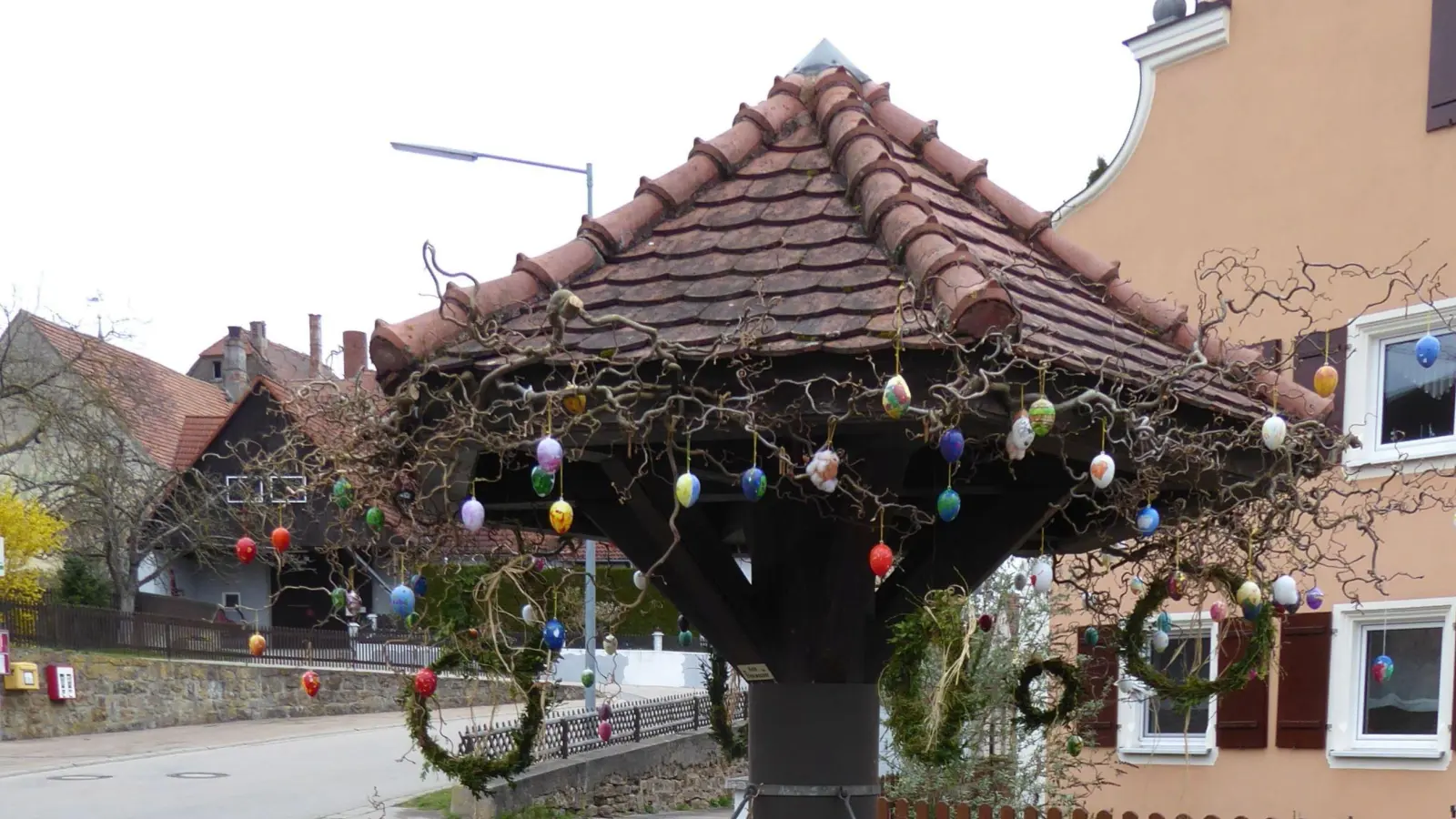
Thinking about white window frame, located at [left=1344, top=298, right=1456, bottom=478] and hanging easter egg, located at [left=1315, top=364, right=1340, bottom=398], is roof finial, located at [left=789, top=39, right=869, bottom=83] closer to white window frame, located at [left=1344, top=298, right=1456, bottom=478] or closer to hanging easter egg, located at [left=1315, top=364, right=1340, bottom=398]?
hanging easter egg, located at [left=1315, top=364, right=1340, bottom=398]

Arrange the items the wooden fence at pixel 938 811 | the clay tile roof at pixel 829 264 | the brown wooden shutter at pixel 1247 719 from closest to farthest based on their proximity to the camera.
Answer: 1. the clay tile roof at pixel 829 264
2. the wooden fence at pixel 938 811
3. the brown wooden shutter at pixel 1247 719

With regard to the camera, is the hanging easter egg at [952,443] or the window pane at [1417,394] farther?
the window pane at [1417,394]

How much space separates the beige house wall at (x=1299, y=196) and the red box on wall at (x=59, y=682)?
16154mm

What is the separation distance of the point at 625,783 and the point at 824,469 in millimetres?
14575

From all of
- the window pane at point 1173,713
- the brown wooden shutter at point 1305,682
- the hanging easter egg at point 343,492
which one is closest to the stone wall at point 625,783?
the window pane at point 1173,713

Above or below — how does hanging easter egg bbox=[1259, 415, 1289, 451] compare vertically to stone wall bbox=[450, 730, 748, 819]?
above

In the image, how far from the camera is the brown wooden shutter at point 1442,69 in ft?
38.1

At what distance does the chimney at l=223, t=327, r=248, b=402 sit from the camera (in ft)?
178

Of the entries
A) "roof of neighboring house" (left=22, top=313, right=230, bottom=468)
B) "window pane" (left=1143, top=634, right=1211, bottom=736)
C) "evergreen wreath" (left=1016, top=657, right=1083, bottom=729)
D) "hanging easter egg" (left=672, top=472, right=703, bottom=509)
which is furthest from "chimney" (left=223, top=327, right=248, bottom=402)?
"hanging easter egg" (left=672, top=472, right=703, bottom=509)

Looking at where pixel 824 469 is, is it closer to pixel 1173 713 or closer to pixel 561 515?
pixel 561 515

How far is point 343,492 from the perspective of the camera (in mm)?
4422

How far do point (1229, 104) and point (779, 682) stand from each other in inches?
394

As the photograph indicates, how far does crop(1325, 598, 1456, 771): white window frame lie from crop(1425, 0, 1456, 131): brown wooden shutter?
11.4 ft

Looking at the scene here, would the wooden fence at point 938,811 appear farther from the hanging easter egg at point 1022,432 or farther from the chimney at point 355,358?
the hanging easter egg at point 1022,432
